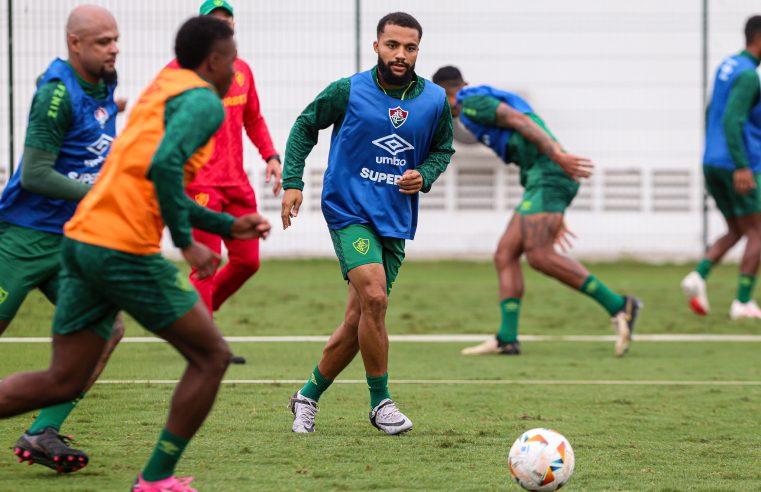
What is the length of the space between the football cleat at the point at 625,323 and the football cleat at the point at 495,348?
0.82 meters

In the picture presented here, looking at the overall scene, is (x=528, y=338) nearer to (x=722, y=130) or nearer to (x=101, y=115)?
(x=722, y=130)

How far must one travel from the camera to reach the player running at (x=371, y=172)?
6840 mm

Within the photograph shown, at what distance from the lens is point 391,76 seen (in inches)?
273

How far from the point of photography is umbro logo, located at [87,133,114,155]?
19.7ft

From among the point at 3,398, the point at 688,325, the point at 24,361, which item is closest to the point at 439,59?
the point at 688,325

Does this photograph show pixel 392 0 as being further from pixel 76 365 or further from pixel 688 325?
pixel 76 365

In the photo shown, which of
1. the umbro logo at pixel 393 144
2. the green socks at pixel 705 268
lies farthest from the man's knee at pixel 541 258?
the umbro logo at pixel 393 144

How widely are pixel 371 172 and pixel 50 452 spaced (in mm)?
2315

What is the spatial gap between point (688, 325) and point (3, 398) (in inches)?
344

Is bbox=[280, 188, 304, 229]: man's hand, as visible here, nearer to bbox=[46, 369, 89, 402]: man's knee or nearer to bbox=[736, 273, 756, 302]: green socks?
bbox=[46, 369, 89, 402]: man's knee

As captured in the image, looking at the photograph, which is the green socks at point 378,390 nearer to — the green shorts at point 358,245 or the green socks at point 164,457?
the green shorts at point 358,245

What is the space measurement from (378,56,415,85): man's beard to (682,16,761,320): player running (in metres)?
6.41

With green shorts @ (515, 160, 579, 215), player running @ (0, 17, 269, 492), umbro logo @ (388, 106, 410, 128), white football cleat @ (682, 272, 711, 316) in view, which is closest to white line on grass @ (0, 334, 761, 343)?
white football cleat @ (682, 272, 711, 316)

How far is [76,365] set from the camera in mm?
5047
